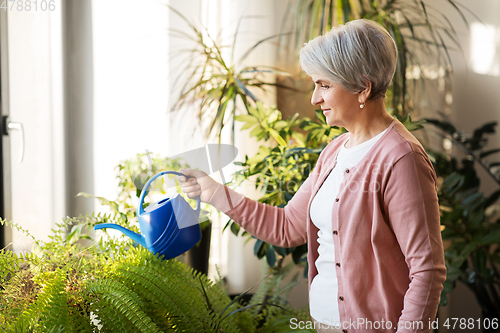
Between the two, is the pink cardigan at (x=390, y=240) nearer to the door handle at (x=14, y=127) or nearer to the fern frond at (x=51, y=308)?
the fern frond at (x=51, y=308)

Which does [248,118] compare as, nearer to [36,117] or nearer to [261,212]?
[261,212]

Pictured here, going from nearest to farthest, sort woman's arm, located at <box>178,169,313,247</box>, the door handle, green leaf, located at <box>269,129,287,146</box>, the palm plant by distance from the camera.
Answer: woman's arm, located at <box>178,169,313,247</box> < the door handle < green leaf, located at <box>269,129,287,146</box> < the palm plant

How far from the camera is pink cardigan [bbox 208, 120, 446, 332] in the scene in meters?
0.78

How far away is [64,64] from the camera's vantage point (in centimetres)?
144

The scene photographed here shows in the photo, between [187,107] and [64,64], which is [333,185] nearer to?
[187,107]

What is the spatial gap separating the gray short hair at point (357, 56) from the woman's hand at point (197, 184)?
0.41 meters

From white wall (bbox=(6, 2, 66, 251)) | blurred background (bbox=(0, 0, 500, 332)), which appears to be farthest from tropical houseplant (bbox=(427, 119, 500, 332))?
white wall (bbox=(6, 2, 66, 251))

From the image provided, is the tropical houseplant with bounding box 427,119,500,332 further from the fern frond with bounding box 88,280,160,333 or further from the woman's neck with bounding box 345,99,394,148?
the fern frond with bounding box 88,280,160,333

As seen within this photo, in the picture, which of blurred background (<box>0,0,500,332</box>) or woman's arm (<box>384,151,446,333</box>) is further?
blurred background (<box>0,0,500,332</box>)

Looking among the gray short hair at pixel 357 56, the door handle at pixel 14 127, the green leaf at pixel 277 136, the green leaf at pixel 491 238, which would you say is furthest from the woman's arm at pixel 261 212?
the green leaf at pixel 491 238

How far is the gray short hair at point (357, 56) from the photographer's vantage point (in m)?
0.81

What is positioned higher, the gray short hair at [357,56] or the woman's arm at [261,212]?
the gray short hair at [357,56]

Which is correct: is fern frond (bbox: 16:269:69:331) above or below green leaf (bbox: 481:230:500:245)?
above

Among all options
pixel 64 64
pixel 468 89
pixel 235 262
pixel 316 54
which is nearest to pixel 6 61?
pixel 64 64
